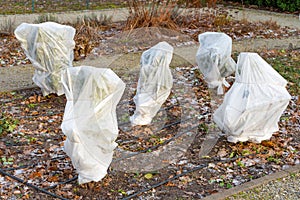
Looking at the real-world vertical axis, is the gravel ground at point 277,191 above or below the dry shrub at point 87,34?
above

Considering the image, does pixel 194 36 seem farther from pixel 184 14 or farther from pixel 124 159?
pixel 124 159

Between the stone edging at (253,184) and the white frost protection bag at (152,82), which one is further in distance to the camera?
the white frost protection bag at (152,82)

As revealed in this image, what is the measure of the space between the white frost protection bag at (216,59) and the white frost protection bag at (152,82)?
5.25 ft

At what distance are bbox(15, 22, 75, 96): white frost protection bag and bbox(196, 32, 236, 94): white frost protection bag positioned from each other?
2.36m

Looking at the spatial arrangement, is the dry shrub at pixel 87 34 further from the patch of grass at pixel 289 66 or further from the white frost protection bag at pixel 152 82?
the patch of grass at pixel 289 66

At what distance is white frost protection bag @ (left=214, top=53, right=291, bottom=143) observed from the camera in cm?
591

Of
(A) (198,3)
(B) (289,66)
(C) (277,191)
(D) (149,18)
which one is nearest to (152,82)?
(C) (277,191)

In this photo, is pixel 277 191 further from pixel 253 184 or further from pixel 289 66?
pixel 289 66

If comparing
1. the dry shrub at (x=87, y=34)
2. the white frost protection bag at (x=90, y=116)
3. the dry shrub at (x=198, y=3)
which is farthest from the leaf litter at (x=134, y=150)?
the dry shrub at (x=198, y=3)

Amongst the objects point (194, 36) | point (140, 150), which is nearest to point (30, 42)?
point (140, 150)

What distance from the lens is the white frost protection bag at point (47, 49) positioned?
24.2 ft

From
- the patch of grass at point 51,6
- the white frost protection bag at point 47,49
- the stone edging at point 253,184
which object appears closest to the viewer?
the stone edging at point 253,184

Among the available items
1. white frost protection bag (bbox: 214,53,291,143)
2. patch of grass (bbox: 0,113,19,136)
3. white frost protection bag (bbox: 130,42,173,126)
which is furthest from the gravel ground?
patch of grass (bbox: 0,113,19,136)

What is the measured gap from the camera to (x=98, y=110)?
4.64 meters
